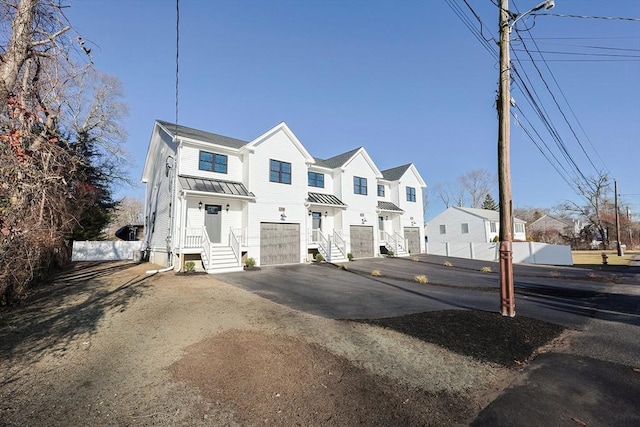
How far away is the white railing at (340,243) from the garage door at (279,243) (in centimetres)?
327

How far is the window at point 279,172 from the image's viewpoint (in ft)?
59.6

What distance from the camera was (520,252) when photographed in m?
25.0

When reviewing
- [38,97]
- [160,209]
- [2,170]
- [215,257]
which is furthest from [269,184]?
[2,170]

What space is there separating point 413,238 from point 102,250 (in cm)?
2802

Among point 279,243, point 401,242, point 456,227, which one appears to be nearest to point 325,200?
point 279,243

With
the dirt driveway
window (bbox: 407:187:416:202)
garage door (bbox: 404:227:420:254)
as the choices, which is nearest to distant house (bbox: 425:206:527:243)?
garage door (bbox: 404:227:420:254)

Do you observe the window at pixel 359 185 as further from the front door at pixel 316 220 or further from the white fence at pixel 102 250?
the white fence at pixel 102 250

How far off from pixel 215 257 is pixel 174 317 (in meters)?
7.88

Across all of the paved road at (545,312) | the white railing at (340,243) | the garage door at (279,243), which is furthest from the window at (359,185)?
the paved road at (545,312)

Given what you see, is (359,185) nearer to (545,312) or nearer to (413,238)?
(413,238)

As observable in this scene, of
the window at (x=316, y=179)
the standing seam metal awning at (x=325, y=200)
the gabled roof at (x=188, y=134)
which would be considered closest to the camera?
the gabled roof at (x=188, y=134)

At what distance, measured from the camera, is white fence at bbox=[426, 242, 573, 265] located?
2291 centimetres

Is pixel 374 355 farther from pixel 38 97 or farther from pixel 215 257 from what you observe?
pixel 215 257

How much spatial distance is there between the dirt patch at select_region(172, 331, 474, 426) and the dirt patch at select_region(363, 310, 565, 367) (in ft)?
5.38
